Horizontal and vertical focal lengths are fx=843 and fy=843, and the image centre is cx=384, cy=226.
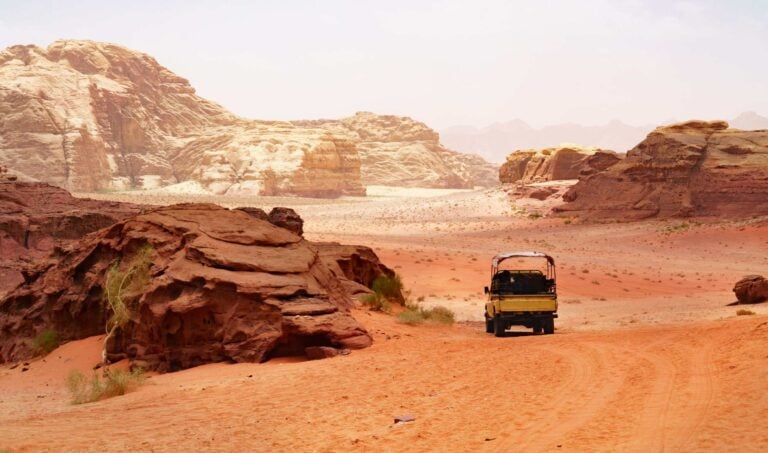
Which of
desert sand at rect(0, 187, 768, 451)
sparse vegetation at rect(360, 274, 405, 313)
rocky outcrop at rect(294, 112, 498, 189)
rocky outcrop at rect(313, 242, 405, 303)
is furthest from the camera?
rocky outcrop at rect(294, 112, 498, 189)

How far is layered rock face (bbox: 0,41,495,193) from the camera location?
340 ft

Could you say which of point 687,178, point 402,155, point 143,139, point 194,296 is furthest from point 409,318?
point 402,155

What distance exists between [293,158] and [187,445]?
103 meters

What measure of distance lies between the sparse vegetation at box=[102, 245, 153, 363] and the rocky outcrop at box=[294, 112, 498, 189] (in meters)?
119

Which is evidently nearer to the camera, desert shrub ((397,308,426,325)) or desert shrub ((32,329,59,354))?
desert shrub ((32,329,59,354))

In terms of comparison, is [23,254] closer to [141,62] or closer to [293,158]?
[293,158]

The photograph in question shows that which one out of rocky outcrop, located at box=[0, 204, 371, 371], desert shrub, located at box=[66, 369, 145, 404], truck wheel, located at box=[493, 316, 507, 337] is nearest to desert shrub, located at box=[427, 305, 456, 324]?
truck wheel, located at box=[493, 316, 507, 337]

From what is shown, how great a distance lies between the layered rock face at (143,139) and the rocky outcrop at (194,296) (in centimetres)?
8519

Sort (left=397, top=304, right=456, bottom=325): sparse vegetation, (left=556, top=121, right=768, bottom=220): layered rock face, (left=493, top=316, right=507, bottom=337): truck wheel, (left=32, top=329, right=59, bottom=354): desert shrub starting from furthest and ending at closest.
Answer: (left=556, top=121, right=768, bottom=220): layered rock face, (left=397, top=304, right=456, bottom=325): sparse vegetation, (left=493, top=316, right=507, bottom=337): truck wheel, (left=32, top=329, right=59, bottom=354): desert shrub

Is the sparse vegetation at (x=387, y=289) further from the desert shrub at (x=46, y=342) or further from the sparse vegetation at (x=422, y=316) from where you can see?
the desert shrub at (x=46, y=342)

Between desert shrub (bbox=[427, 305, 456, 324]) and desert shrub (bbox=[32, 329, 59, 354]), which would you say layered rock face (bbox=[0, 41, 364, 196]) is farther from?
desert shrub (bbox=[32, 329, 59, 354])

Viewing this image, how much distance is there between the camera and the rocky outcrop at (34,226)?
24.5 m

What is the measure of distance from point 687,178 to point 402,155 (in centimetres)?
9800

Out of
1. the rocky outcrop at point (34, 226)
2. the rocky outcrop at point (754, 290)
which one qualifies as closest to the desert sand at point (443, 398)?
the rocky outcrop at point (754, 290)
